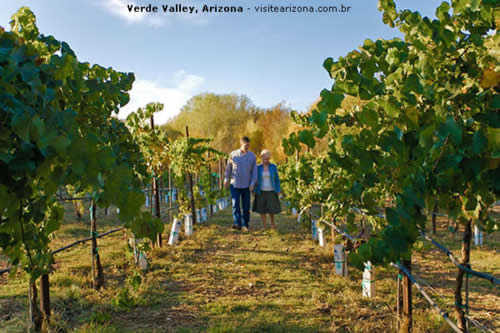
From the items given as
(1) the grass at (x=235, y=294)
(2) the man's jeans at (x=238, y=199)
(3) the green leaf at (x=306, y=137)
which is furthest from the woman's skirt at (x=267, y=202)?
(3) the green leaf at (x=306, y=137)

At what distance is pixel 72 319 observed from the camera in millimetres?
2975

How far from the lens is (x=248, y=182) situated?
6.64m

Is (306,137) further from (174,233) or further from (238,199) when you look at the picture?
(238,199)

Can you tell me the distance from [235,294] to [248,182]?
3243 millimetres

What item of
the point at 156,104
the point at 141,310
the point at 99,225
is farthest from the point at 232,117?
the point at 141,310

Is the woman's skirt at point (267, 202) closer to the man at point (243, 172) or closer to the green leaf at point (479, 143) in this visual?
the man at point (243, 172)

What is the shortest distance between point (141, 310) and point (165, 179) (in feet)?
54.9

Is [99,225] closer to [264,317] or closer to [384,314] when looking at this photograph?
[264,317]

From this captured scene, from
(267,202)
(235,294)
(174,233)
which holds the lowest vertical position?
(235,294)

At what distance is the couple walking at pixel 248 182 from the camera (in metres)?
6.58

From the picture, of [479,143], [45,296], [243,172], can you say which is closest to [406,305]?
[479,143]

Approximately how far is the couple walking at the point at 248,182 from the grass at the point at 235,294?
4.44 ft

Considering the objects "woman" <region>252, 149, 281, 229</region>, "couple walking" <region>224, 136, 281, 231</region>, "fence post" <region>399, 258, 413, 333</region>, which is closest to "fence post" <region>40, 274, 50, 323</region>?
"fence post" <region>399, 258, 413, 333</region>

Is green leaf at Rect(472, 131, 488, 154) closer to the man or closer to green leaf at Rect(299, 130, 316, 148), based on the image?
green leaf at Rect(299, 130, 316, 148)
